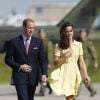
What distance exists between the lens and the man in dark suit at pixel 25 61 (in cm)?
977

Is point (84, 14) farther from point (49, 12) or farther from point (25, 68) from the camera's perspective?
point (49, 12)

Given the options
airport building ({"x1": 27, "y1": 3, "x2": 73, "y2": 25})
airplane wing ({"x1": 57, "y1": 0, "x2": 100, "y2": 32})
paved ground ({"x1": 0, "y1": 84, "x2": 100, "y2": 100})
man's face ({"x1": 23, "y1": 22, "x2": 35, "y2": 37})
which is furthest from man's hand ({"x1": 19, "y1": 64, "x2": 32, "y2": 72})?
airport building ({"x1": 27, "y1": 3, "x2": 73, "y2": 25})

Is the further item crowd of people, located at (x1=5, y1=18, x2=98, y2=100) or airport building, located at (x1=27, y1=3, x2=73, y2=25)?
airport building, located at (x1=27, y1=3, x2=73, y2=25)

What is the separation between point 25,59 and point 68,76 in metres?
0.71

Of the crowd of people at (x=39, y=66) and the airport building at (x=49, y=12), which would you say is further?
the airport building at (x=49, y=12)

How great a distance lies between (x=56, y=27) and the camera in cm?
2286

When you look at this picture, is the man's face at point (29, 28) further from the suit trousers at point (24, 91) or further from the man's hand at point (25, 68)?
the suit trousers at point (24, 91)

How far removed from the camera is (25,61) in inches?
385

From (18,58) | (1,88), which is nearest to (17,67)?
(18,58)

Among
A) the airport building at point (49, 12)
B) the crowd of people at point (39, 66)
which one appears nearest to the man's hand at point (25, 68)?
the crowd of people at point (39, 66)

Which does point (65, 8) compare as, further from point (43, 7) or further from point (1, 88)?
point (1, 88)

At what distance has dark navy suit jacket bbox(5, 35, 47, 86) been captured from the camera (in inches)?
385

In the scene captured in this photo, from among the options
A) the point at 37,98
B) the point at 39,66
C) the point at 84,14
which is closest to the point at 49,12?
the point at 84,14

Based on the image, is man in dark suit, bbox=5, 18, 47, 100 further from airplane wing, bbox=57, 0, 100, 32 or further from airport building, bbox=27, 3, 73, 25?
airport building, bbox=27, 3, 73, 25
